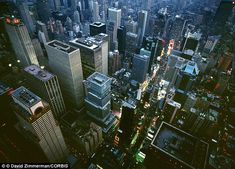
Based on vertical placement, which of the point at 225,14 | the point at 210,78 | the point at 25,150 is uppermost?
the point at 225,14

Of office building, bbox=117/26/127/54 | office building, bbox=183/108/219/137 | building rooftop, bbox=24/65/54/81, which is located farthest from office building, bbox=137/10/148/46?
building rooftop, bbox=24/65/54/81

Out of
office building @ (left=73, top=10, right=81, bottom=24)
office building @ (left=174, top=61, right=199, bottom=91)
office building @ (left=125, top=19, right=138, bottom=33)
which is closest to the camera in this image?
office building @ (left=174, top=61, right=199, bottom=91)

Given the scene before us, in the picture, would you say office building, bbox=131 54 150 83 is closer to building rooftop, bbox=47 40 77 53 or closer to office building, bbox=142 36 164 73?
office building, bbox=142 36 164 73

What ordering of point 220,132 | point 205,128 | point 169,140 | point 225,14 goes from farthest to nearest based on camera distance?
point 225,14
point 220,132
point 205,128
point 169,140

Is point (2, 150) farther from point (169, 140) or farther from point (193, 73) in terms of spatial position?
point (193, 73)

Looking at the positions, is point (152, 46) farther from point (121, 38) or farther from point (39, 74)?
point (39, 74)

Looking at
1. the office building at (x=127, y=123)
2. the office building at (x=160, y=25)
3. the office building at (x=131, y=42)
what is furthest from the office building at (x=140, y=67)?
the office building at (x=160, y=25)

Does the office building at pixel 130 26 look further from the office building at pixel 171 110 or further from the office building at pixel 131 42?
the office building at pixel 171 110

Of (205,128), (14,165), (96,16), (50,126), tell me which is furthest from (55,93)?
(96,16)
